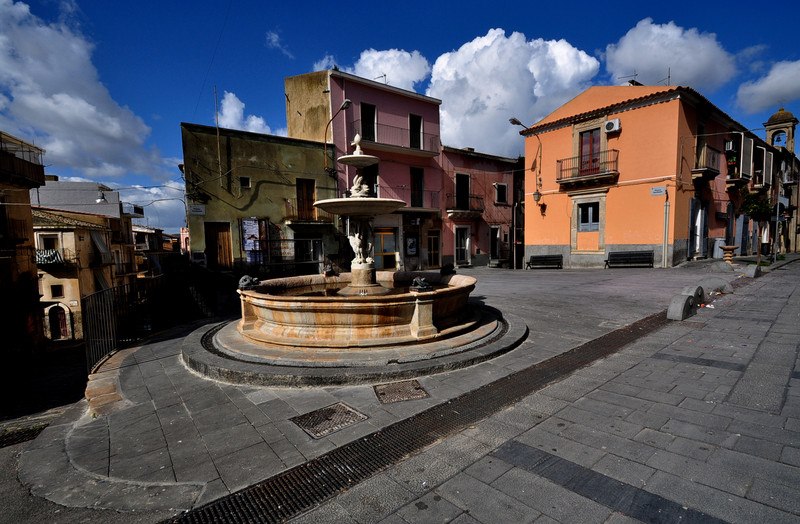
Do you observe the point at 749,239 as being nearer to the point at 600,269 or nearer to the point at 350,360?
the point at 600,269

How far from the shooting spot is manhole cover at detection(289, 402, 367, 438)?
11.3 ft

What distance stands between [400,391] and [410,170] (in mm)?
18108

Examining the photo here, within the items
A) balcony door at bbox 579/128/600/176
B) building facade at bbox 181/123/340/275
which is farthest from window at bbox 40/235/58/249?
balcony door at bbox 579/128/600/176

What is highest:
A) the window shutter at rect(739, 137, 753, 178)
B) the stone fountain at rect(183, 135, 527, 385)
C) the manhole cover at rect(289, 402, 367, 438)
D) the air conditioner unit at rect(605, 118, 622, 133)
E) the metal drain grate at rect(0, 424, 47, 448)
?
the air conditioner unit at rect(605, 118, 622, 133)

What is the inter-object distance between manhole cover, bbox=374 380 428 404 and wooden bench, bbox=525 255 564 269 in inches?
666

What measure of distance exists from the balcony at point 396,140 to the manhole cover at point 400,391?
16.0m

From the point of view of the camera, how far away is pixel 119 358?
6.06 meters

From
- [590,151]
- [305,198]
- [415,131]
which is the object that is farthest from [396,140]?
[590,151]

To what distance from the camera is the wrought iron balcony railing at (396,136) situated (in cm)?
1948

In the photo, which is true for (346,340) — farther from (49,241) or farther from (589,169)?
(49,241)

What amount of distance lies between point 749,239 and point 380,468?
30.5m

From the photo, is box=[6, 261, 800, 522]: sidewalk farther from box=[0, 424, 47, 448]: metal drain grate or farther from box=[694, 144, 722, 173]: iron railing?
box=[694, 144, 722, 173]: iron railing

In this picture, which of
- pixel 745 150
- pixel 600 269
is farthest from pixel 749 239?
pixel 600 269

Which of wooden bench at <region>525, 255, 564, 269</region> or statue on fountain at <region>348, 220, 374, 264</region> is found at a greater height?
statue on fountain at <region>348, 220, 374, 264</region>
